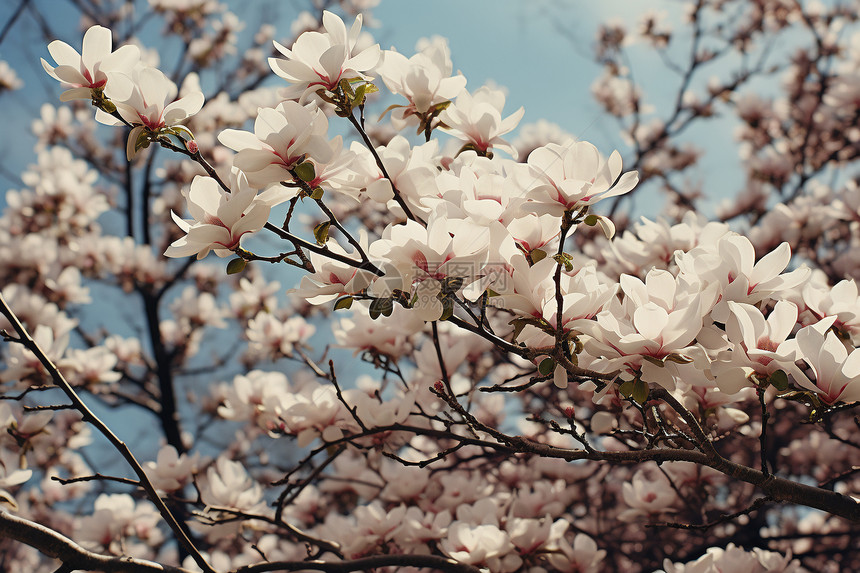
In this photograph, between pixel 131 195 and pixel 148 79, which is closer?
pixel 148 79

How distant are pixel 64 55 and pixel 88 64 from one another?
3 centimetres

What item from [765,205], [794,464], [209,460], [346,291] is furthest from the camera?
[765,205]

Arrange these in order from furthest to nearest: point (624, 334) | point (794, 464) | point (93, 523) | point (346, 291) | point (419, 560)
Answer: point (794, 464), point (93, 523), point (419, 560), point (346, 291), point (624, 334)

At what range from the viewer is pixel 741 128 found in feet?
13.5

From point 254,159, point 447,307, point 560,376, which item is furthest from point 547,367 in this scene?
point 254,159

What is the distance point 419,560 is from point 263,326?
98 centimetres

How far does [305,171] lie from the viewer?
78cm

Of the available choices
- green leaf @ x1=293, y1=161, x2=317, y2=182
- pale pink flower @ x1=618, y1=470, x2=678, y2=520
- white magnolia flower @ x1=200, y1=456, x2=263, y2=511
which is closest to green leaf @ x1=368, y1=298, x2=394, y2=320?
green leaf @ x1=293, y1=161, x2=317, y2=182

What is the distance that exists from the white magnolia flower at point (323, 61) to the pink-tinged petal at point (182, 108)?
118 millimetres

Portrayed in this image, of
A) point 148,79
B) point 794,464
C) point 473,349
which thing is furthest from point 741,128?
point 148,79

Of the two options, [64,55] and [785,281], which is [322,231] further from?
[785,281]

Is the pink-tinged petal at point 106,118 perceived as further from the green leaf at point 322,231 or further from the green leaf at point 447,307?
the green leaf at point 447,307

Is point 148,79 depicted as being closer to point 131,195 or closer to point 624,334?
point 624,334

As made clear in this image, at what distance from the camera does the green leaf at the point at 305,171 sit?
0.77m
